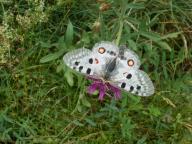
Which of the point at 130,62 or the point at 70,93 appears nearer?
the point at 130,62

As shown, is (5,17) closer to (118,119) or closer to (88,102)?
(88,102)

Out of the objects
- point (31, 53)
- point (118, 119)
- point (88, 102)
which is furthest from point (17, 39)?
point (118, 119)

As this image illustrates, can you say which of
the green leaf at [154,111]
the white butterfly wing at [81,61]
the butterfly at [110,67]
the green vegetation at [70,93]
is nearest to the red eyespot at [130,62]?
the butterfly at [110,67]

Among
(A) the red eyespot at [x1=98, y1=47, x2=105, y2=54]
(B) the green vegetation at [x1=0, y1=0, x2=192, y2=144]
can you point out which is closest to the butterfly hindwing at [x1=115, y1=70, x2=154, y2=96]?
(A) the red eyespot at [x1=98, y1=47, x2=105, y2=54]

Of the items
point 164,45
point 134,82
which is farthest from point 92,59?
point 164,45

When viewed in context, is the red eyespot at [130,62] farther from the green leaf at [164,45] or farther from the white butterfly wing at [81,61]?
the green leaf at [164,45]

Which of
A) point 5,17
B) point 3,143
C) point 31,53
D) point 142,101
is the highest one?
point 5,17

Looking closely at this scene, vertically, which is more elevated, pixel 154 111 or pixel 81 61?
pixel 81 61

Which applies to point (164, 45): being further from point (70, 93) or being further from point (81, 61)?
point (81, 61)
